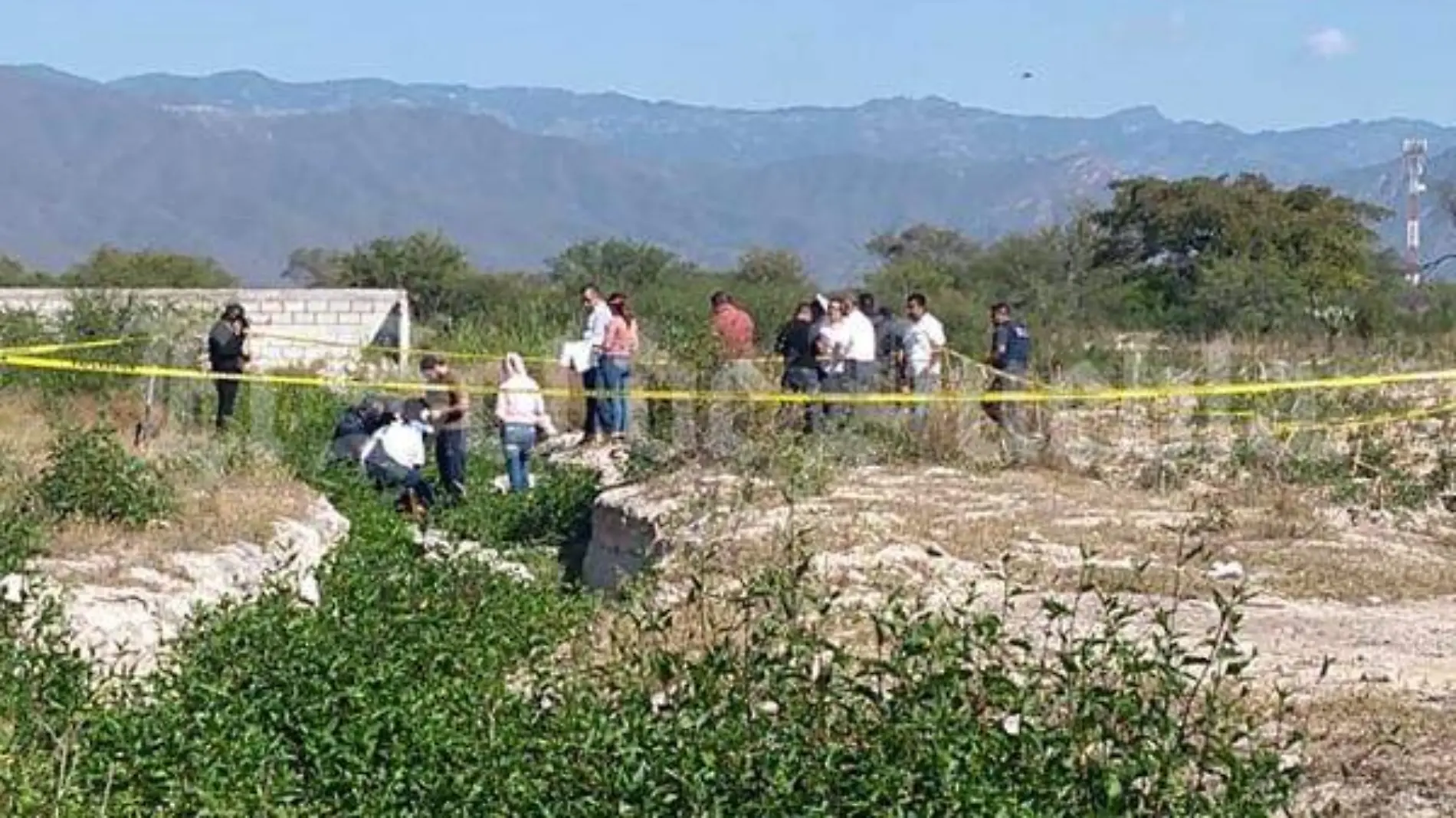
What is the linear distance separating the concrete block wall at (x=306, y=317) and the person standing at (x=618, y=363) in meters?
8.91

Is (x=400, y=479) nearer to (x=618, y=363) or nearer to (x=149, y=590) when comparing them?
(x=618, y=363)

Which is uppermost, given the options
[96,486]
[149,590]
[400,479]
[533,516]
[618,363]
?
[618,363]

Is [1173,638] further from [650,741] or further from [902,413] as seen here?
[902,413]

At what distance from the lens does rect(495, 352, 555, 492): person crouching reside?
19.0 m

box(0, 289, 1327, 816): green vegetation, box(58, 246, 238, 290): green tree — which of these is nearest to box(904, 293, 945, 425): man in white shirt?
box(0, 289, 1327, 816): green vegetation

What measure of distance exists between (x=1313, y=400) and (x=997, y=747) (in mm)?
14255

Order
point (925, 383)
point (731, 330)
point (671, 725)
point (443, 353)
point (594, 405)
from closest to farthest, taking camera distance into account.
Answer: point (671, 725)
point (925, 383)
point (731, 330)
point (594, 405)
point (443, 353)

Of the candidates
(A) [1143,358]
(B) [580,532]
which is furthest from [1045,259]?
(B) [580,532]

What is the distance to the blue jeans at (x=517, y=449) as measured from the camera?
19.0 m

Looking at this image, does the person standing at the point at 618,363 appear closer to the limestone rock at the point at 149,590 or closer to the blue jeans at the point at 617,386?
the blue jeans at the point at 617,386

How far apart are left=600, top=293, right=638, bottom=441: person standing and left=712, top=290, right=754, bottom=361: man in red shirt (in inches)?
29.7

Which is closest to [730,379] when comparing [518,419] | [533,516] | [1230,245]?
[518,419]

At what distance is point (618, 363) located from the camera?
67.1 ft

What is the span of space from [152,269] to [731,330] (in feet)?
130
